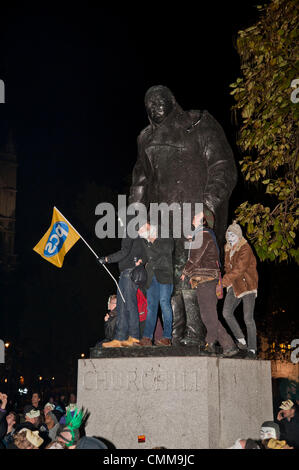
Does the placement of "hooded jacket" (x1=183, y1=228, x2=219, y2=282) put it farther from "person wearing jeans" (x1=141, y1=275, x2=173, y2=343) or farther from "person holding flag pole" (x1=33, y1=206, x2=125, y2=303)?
"person holding flag pole" (x1=33, y1=206, x2=125, y2=303)

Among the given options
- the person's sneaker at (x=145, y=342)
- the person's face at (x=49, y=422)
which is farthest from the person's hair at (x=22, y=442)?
the person's face at (x=49, y=422)

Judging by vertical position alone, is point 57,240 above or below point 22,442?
above

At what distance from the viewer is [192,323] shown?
740cm

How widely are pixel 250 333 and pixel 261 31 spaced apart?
5621 mm

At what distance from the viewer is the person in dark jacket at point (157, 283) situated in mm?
7395

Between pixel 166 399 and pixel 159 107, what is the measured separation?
3.96 m

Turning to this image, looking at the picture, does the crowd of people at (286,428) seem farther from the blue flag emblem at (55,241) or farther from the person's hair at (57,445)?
the blue flag emblem at (55,241)

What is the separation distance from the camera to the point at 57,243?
29.8 feet

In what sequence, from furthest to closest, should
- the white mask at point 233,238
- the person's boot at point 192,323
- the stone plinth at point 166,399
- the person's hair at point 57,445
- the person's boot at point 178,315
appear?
the white mask at point 233,238, the person's boot at point 178,315, the person's boot at point 192,323, the stone plinth at point 166,399, the person's hair at point 57,445

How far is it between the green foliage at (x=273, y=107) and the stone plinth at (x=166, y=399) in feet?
13.1

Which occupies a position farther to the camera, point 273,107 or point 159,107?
point 273,107

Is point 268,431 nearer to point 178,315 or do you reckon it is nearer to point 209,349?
point 209,349

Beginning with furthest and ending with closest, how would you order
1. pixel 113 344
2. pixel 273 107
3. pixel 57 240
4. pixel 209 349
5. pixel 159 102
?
1. pixel 273 107
2. pixel 57 240
3. pixel 159 102
4. pixel 113 344
5. pixel 209 349

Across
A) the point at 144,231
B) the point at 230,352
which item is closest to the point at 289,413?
the point at 230,352
